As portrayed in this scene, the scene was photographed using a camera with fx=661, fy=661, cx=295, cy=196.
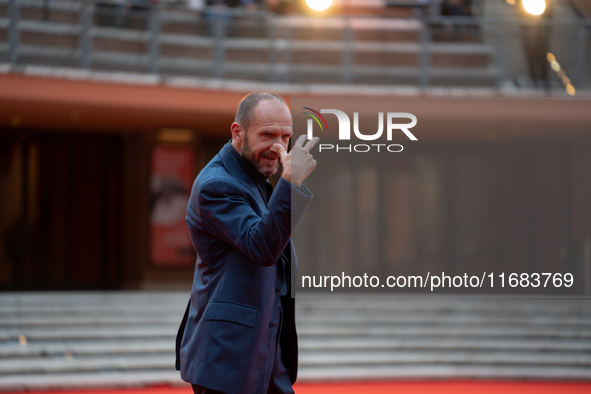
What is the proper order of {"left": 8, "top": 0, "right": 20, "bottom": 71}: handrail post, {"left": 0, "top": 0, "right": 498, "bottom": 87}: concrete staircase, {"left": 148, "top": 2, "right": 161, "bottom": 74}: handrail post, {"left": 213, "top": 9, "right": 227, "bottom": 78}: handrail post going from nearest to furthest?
{"left": 8, "top": 0, "right": 20, "bottom": 71}: handrail post → {"left": 0, "top": 0, "right": 498, "bottom": 87}: concrete staircase → {"left": 148, "top": 2, "right": 161, "bottom": 74}: handrail post → {"left": 213, "top": 9, "right": 227, "bottom": 78}: handrail post

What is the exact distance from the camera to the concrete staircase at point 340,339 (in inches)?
319

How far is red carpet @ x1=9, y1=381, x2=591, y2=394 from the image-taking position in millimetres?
7676

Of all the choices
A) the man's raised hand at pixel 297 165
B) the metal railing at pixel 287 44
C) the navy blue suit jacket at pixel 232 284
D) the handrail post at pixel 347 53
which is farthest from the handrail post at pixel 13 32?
the man's raised hand at pixel 297 165

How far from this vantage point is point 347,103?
3.06 m

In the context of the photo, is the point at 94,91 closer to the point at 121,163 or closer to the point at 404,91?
the point at 121,163

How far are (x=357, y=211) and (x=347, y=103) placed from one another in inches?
408

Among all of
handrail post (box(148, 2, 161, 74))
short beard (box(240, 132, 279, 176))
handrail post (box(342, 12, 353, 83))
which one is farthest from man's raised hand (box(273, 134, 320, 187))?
handrail post (box(342, 12, 353, 83))

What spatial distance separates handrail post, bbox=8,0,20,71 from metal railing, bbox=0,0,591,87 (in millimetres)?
85

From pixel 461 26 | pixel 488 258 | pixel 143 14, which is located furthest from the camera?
pixel 461 26

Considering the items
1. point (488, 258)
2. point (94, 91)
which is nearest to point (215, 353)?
point (488, 258)

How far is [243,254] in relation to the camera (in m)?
2.32

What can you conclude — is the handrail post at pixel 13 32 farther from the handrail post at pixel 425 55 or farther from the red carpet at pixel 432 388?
the handrail post at pixel 425 55

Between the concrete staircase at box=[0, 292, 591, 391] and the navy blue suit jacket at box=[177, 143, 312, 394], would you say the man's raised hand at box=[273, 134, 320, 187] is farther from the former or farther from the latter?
the concrete staircase at box=[0, 292, 591, 391]

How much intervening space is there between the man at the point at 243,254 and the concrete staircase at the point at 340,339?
5.88 meters
